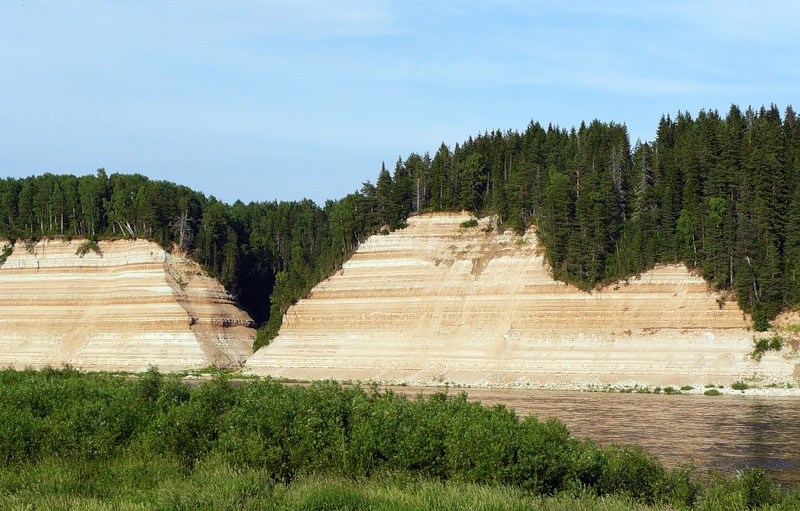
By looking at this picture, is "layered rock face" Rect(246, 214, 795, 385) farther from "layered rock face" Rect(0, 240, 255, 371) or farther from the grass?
the grass

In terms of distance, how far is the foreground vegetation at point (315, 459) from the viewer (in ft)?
81.5

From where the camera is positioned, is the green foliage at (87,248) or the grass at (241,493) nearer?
the grass at (241,493)

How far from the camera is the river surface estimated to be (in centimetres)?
3628

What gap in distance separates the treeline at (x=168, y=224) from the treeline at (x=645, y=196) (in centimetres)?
864

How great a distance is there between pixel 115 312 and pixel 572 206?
154ft

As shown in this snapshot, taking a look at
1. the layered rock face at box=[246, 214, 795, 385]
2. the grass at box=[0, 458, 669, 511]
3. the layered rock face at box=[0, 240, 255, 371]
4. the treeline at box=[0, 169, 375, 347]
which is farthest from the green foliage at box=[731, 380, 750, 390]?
the layered rock face at box=[0, 240, 255, 371]

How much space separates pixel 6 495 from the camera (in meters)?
26.1

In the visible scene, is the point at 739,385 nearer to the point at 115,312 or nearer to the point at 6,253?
the point at 115,312

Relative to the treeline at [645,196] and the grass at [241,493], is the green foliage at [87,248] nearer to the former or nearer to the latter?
the treeline at [645,196]

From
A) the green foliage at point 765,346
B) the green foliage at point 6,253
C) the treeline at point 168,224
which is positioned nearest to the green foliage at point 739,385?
the green foliage at point 765,346

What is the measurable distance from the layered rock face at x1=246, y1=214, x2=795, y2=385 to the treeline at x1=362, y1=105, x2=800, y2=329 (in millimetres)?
2090

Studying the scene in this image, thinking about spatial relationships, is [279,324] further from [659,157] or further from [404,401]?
[404,401]

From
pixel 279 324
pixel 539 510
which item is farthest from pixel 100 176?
pixel 539 510

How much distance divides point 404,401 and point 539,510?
874cm
